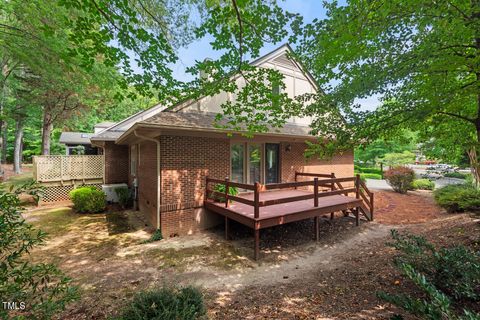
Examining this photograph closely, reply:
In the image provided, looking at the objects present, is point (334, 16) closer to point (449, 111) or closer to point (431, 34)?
point (431, 34)

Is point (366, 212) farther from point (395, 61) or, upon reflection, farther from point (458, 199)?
point (395, 61)

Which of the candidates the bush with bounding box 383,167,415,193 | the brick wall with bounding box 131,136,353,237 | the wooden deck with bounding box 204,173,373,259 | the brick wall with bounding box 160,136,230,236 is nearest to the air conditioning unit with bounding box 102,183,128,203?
the brick wall with bounding box 131,136,353,237

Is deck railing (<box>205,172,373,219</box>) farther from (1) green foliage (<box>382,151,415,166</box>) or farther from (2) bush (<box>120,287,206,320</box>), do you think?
(1) green foliage (<box>382,151,415,166</box>)

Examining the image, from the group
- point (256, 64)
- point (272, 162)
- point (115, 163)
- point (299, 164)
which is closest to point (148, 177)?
point (272, 162)

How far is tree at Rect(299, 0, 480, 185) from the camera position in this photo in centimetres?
369

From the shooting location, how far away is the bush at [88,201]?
377 inches

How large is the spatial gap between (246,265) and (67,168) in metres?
11.7

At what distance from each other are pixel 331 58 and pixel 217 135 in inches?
162

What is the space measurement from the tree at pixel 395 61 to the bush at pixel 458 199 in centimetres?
399

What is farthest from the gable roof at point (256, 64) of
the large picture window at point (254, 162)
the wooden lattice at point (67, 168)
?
the large picture window at point (254, 162)

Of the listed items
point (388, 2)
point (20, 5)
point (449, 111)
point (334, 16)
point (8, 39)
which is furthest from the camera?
point (8, 39)

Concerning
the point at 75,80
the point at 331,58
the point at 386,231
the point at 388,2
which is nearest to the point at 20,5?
the point at 75,80

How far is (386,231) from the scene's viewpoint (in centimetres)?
740

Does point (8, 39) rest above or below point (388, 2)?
above
